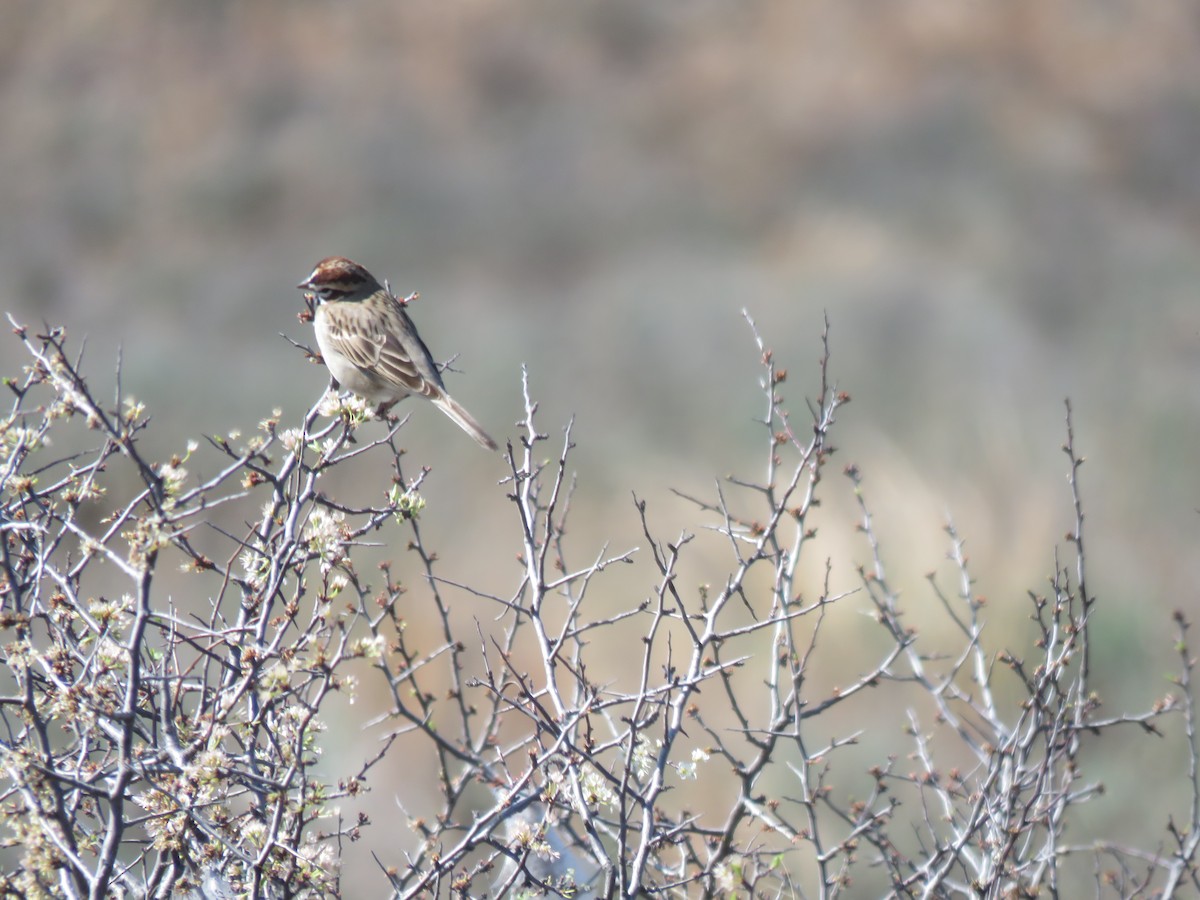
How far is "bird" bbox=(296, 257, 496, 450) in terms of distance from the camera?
698 centimetres

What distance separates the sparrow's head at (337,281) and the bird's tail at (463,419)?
0.78 metres

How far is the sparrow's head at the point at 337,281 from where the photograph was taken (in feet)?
24.2

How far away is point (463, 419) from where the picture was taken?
693 centimetres

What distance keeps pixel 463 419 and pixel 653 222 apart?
997 inches

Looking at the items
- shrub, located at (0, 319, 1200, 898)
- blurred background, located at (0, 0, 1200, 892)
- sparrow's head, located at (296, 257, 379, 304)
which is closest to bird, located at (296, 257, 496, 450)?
sparrow's head, located at (296, 257, 379, 304)

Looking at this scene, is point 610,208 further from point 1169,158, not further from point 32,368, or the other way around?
point 32,368

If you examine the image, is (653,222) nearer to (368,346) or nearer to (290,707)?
Result: (368,346)

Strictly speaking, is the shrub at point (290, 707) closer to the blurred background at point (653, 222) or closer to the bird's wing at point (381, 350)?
the bird's wing at point (381, 350)

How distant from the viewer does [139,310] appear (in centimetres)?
2883

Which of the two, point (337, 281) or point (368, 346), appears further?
point (337, 281)

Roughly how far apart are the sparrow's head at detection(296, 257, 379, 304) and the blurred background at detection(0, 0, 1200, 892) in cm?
1010

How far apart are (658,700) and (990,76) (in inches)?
1192

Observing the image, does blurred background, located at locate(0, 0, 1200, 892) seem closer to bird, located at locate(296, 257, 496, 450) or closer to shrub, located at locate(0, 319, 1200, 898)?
bird, located at locate(296, 257, 496, 450)

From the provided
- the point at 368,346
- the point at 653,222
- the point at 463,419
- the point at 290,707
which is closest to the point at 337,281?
the point at 368,346
